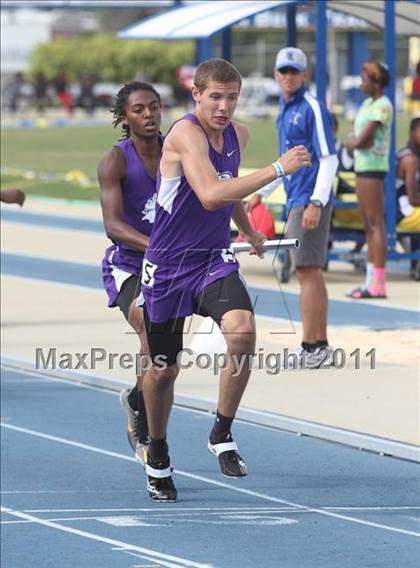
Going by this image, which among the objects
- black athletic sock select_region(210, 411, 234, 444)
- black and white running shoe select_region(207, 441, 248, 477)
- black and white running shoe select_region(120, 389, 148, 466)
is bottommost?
black and white running shoe select_region(120, 389, 148, 466)

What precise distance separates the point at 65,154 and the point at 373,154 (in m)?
22.8

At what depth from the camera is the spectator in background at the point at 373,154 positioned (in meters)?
15.8

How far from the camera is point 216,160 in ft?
25.2

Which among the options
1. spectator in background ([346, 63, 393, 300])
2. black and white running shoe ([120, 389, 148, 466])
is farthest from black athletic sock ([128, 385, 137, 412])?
spectator in background ([346, 63, 393, 300])

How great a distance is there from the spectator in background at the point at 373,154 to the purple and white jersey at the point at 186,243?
7.95 m

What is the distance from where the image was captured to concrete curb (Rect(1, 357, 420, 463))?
34.6 feet

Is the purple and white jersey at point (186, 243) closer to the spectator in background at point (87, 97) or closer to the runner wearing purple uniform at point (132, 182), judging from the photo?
the runner wearing purple uniform at point (132, 182)

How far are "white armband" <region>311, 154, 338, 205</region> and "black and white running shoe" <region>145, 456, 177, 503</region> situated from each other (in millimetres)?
3743

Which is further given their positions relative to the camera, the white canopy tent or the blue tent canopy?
the white canopy tent

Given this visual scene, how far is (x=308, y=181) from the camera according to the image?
1221 centimetres

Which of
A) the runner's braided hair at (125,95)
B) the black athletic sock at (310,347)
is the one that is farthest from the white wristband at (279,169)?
the black athletic sock at (310,347)

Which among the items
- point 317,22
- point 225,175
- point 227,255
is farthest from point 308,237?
point 317,22

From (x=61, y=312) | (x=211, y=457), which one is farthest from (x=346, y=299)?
(x=211, y=457)

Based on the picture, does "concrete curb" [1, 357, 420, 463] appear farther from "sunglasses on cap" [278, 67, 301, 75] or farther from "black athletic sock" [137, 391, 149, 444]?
"sunglasses on cap" [278, 67, 301, 75]
